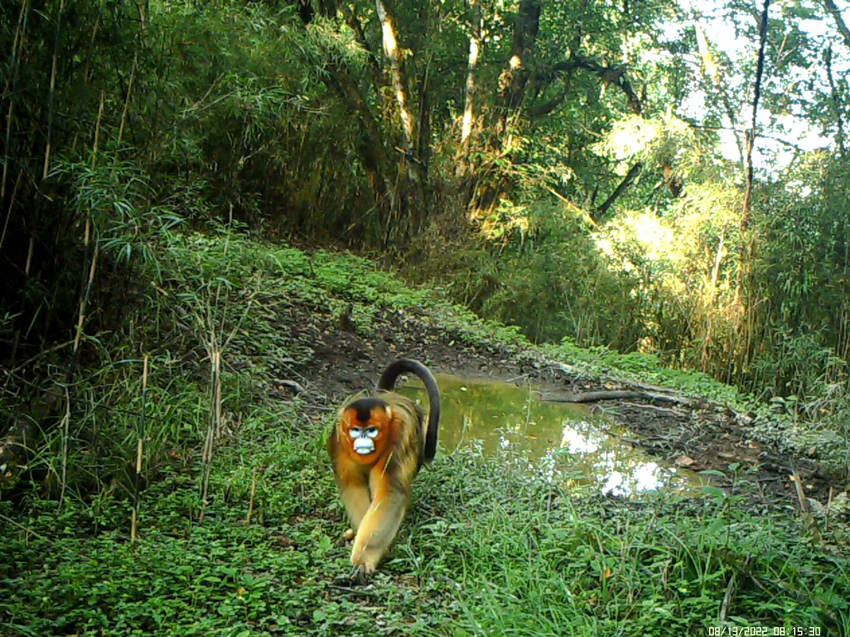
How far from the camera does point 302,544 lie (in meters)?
3.38

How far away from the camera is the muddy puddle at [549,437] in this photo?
4793mm

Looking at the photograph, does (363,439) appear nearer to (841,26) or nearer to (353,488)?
(353,488)

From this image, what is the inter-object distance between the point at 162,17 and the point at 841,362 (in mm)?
6184

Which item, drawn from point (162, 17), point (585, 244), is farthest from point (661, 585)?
point (585, 244)

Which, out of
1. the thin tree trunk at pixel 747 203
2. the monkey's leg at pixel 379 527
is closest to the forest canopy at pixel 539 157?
the thin tree trunk at pixel 747 203

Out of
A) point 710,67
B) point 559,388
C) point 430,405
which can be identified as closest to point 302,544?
point 430,405

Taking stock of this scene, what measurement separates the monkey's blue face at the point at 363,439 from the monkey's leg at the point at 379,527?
0.64ft

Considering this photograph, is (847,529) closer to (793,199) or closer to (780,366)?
(780,366)

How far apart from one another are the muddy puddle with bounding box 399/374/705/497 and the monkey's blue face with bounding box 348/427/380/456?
61.5 inches

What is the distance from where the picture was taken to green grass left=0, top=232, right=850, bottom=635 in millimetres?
2627

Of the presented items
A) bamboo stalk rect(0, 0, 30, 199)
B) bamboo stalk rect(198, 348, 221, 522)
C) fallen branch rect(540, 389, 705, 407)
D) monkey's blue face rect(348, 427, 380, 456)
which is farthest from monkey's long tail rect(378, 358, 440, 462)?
fallen branch rect(540, 389, 705, 407)

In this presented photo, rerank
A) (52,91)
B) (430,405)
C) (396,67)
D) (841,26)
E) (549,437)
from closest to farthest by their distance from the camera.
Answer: (52,91), (430,405), (549,437), (841,26), (396,67)

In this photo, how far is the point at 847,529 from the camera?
358 centimetres

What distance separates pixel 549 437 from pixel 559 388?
6.01 feet
